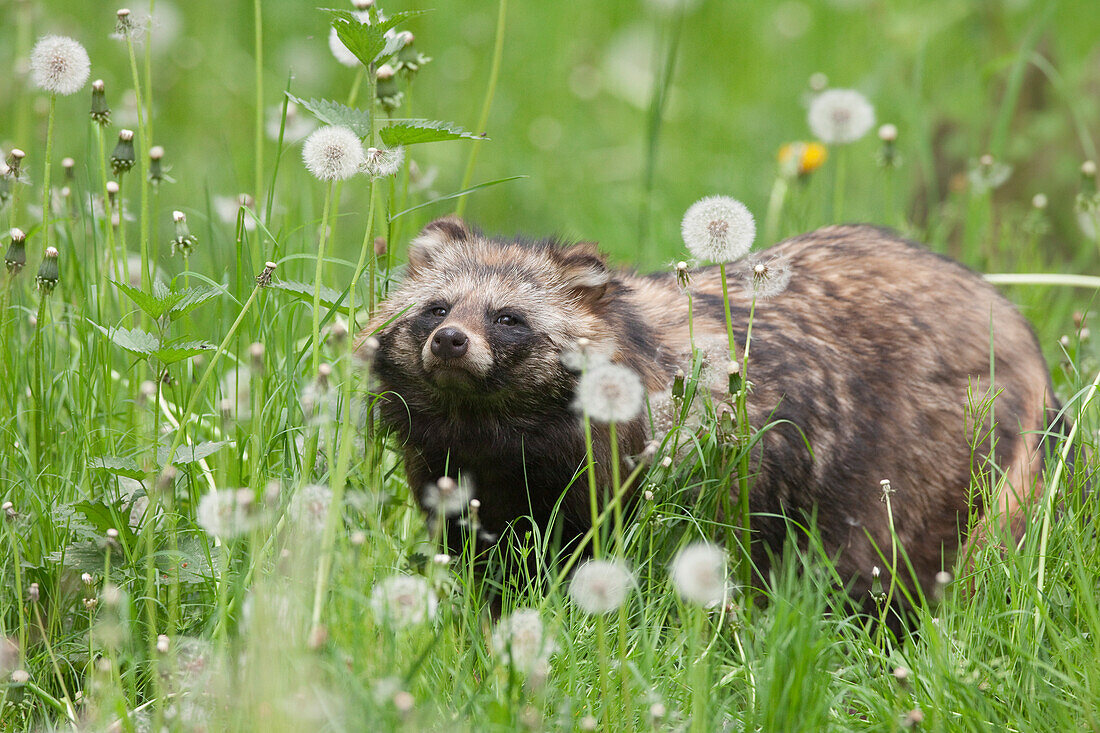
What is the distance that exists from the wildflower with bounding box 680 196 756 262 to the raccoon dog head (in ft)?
1.89

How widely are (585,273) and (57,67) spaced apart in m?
1.71

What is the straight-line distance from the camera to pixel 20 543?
11.2 feet

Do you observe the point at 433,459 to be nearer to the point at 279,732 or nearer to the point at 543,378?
the point at 543,378

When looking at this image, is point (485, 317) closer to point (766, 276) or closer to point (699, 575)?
point (766, 276)

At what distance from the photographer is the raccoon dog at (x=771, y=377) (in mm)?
3658

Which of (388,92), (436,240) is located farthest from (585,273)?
(388,92)

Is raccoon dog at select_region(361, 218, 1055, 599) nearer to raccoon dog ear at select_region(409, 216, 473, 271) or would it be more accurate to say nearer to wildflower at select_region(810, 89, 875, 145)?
raccoon dog ear at select_region(409, 216, 473, 271)

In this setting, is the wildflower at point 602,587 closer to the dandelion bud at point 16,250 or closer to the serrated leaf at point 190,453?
the serrated leaf at point 190,453

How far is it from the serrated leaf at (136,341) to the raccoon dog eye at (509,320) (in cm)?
104

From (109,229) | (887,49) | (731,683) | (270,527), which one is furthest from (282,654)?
(887,49)

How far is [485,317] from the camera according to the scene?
3.68 metres

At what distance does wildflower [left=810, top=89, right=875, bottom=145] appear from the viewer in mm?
5207

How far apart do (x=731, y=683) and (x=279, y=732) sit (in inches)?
56.1

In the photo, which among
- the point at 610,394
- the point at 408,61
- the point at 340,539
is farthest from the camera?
the point at 408,61
